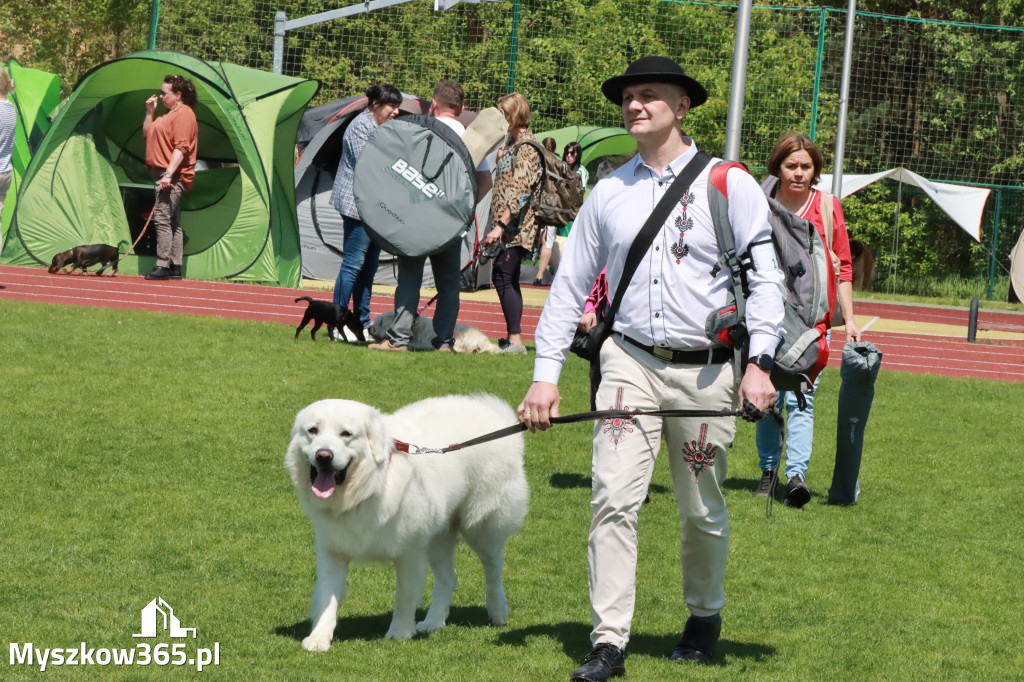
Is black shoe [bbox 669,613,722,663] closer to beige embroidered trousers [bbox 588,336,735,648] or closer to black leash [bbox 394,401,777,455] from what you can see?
beige embroidered trousers [bbox 588,336,735,648]

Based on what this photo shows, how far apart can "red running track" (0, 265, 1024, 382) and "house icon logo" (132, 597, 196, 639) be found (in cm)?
819

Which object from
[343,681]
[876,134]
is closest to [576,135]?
[876,134]

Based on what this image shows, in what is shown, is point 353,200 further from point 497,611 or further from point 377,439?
point 377,439

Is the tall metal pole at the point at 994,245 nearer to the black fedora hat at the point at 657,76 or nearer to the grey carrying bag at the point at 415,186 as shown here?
the grey carrying bag at the point at 415,186

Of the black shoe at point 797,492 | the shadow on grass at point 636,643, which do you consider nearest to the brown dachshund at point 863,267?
the black shoe at point 797,492

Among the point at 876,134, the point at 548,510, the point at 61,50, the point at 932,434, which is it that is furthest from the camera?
the point at 61,50

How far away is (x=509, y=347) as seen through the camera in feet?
40.3

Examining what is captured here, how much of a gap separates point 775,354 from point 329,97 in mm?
19695

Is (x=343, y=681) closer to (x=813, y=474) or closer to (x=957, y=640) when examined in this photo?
(x=957, y=640)

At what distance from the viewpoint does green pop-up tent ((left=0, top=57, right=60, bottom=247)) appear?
1905 centimetres

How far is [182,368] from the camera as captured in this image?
1038 centimetres

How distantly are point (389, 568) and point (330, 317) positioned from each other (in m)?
5.83

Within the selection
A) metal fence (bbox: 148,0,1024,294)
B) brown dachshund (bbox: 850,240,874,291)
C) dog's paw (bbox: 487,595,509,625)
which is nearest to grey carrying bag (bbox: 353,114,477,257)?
dog's paw (bbox: 487,595,509,625)

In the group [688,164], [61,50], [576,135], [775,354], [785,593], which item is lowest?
[785,593]
